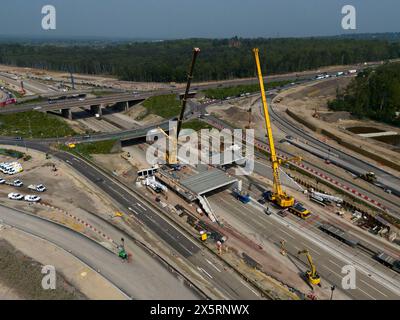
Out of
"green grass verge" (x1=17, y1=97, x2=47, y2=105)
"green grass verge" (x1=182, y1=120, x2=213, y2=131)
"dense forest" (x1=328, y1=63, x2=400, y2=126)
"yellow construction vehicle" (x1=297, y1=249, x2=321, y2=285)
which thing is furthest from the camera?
"green grass verge" (x1=17, y1=97, x2=47, y2=105)

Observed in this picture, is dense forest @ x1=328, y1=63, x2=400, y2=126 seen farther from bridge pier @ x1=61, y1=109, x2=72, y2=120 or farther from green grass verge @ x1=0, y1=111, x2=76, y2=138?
bridge pier @ x1=61, y1=109, x2=72, y2=120

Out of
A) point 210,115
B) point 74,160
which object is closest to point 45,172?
point 74,160

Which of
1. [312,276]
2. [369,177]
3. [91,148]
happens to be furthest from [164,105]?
[312,276]

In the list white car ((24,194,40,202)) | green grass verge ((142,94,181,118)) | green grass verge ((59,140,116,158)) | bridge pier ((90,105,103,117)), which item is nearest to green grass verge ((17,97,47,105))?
bridge pier ((90,105,103,117))

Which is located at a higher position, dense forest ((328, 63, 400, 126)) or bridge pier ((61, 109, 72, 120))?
dense forest ((328, 63, 400, 126))

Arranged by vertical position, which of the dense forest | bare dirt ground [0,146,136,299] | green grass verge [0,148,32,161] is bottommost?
bare dirt ground [0,146,136,299]
